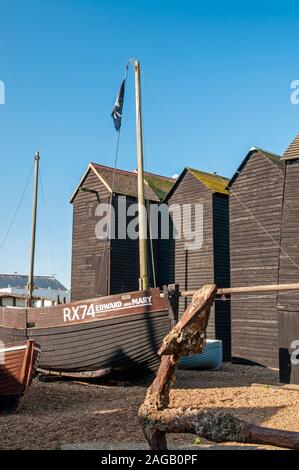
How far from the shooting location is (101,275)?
22.5 meters

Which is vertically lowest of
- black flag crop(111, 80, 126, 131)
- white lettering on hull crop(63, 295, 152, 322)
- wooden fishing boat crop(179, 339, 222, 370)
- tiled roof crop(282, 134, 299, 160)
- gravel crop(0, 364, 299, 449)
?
Answer: wooden fishing boat crop(179, 339, 222, 370)

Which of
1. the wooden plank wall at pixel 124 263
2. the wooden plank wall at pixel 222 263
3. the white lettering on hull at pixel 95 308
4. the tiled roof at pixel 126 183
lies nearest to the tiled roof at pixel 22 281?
the tiled roof at pixel 126 183

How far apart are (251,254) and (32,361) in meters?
11.6

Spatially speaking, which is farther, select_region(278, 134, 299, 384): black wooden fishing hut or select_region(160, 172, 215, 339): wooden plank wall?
select_region(160, 172, 215, 339): wooden plank wall

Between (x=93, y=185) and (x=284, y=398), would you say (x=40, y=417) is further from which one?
(x=93, y=185)

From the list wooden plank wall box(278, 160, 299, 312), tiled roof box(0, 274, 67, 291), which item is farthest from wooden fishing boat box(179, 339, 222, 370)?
tiled roof box(0, 274, 67, 291)

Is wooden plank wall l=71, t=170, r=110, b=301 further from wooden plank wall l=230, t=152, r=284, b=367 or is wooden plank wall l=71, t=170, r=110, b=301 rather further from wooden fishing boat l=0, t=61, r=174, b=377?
wooden fishing boat l=0, t=61, r=174, b=377

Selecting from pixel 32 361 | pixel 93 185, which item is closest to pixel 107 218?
pixel 93 185

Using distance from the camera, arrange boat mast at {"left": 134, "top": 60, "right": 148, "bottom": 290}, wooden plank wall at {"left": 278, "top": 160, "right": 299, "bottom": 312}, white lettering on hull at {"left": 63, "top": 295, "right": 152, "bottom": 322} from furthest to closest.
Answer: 1. wooden plank wall at {"left": 278, "top": 160, "right": 299, "bottom": 312}
2. boat mast at {"left": 134, "top": 60, "right": 148, "bottom": 290}
3. white lettering on hull at {"left": 63, "top": 295, "right": 152, "bottom": 322}

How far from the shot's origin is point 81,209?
25.0 meters

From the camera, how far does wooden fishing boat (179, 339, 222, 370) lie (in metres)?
15.9

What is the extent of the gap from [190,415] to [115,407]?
20.0 ft
